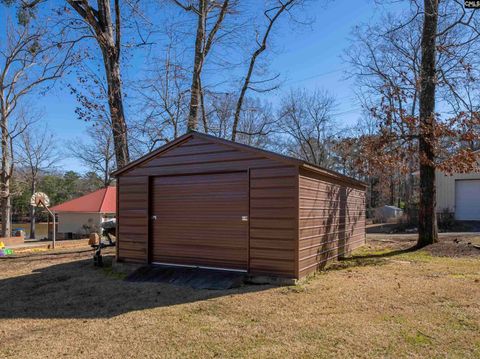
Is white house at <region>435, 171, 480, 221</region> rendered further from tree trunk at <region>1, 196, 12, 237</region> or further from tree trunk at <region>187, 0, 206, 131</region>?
tree trunk at <region>1, 196, 12, 237</region>

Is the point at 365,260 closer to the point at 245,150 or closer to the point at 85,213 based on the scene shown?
the point at 245,150

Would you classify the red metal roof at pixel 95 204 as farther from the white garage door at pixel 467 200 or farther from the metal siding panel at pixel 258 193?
the white garage door at pixel 467 200

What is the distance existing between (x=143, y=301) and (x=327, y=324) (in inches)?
110

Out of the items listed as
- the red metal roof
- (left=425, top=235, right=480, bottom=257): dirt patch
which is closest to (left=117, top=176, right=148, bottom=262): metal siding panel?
(left=425, top=235, right=480, bottom=257): dirt patch

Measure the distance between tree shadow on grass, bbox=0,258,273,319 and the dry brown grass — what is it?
0.02 meters

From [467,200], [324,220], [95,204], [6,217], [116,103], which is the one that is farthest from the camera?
[95,204]

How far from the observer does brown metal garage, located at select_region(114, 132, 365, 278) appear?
6.88 m

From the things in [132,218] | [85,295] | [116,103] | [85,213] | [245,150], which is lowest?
[85,295]

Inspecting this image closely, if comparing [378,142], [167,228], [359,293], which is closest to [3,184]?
[167,228]

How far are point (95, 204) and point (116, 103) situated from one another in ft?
54.6

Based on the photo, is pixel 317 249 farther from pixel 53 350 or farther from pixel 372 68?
pixel 372 68

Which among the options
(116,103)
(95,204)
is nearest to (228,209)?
(116,103)

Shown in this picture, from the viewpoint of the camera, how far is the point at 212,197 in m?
7.75

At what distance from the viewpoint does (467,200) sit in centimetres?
2064
